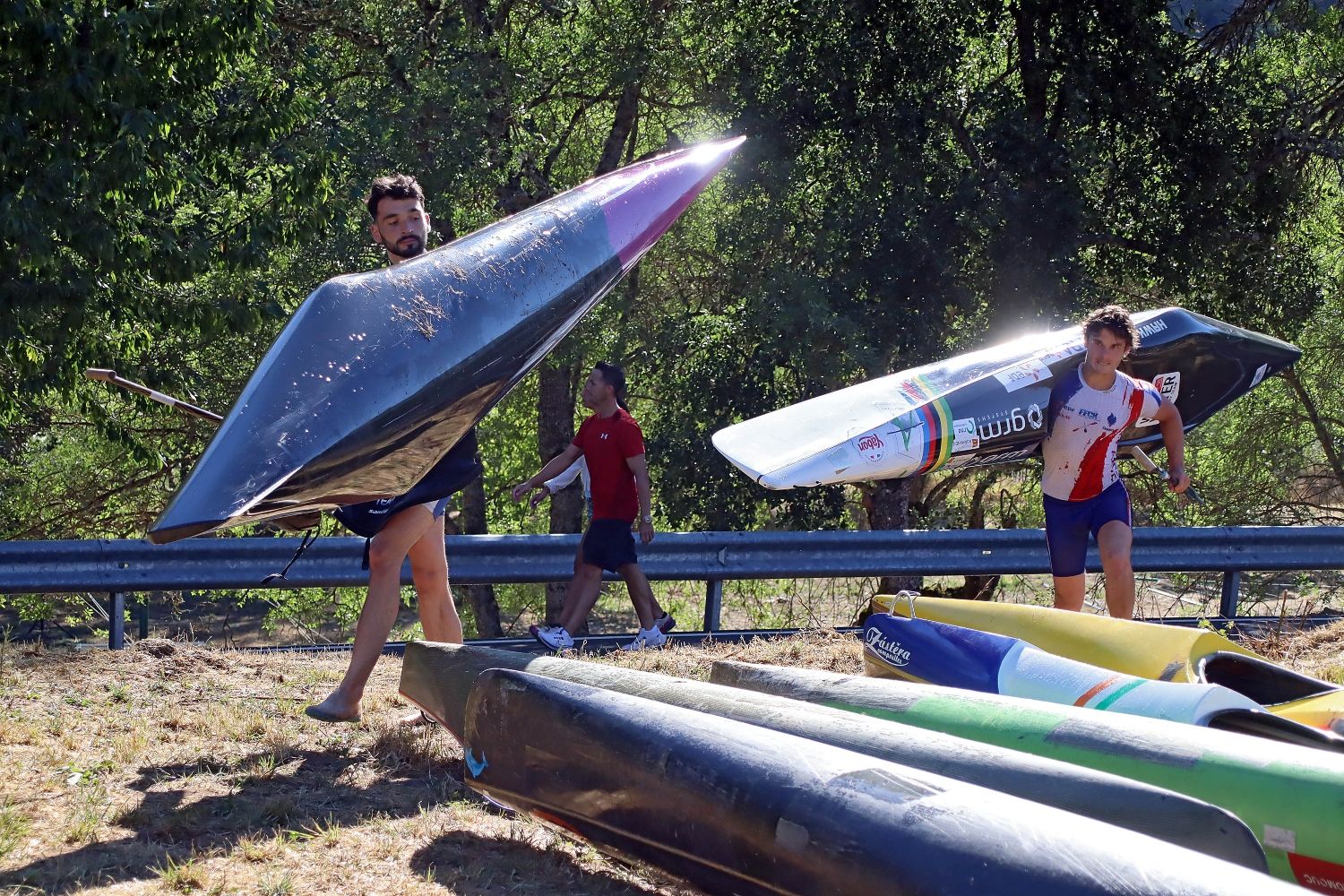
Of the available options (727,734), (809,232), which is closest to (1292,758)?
(727,734)

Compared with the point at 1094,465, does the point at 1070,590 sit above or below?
below

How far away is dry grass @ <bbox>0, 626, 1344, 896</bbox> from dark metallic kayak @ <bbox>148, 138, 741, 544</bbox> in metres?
0.86

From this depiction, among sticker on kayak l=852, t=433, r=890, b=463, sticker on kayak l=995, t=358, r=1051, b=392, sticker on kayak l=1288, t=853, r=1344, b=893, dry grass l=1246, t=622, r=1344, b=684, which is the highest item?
sticker on kayak l=995, t=358, r=1051, b=392

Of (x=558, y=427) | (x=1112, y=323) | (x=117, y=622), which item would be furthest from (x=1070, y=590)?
(x=558, y=427)

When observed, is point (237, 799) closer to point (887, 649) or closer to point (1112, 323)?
point (887, 649)

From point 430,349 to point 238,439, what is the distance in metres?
0.85

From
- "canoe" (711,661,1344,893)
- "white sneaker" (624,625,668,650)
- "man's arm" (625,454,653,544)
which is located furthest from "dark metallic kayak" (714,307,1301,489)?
"canoe" (711,661,1344,893)

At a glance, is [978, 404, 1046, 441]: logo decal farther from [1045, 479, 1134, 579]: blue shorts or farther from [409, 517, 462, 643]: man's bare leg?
[409, 517, 462, 643]: man's bare leg

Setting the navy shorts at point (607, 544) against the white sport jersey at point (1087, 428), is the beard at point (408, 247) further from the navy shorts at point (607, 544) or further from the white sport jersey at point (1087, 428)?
the white sport jersey at point (1087, 428)

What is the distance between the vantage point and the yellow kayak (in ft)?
13.7

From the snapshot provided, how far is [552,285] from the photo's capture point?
17.3ft

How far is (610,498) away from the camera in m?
7.29

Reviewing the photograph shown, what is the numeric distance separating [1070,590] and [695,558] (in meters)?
2.34

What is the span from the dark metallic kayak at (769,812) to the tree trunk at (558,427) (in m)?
12.5
